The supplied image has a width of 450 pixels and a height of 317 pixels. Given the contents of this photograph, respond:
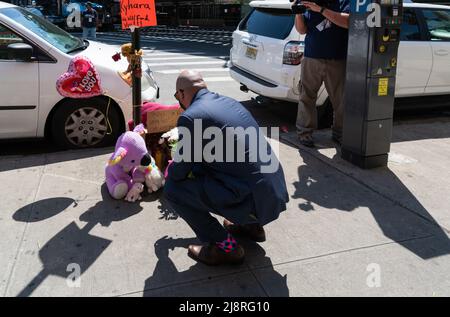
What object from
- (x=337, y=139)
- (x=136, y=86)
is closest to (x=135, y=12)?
(x=136, y=86)

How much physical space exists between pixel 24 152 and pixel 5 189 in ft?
3.93

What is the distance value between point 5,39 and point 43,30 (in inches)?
20.2

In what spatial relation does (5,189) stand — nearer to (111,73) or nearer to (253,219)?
(111,73)

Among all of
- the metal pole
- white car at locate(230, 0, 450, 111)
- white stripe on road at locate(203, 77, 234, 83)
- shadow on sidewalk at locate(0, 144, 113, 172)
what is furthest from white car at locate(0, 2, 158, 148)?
white stripe on road at locate(203, 77, 234, 83)

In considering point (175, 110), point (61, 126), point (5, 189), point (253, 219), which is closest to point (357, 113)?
point (175, 110)

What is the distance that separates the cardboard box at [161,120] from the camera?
4.09 m

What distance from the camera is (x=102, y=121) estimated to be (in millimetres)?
4984

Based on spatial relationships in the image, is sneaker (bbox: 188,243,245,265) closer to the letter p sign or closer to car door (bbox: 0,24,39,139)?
the letter p sign

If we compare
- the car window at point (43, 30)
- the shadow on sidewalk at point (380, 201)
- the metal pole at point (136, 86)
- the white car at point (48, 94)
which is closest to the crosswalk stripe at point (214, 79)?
the car window at point (43, 30)

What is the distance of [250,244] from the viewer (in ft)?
10.6

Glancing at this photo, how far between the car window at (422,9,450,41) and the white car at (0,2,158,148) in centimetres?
406

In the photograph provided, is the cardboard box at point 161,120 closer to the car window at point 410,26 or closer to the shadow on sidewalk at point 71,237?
the shadow on sidewalk at point 71,237

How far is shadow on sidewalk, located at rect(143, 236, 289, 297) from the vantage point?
8.85 ft
